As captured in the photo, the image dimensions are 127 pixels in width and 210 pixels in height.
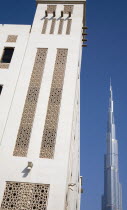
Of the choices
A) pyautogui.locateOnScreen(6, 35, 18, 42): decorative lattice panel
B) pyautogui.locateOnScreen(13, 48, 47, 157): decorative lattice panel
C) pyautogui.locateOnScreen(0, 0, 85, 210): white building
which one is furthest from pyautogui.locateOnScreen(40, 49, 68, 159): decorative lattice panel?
pyautogui.locateOnScreen(6, 35, 18, 42): decorative lattice panel

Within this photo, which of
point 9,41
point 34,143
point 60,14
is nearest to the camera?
point 34,143

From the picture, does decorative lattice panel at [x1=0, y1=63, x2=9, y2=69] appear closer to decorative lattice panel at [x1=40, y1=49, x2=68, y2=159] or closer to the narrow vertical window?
the narrow vertical window

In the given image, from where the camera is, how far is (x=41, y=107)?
9.23m

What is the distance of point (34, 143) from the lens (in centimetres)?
841

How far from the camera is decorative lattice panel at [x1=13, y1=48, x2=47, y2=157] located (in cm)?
839

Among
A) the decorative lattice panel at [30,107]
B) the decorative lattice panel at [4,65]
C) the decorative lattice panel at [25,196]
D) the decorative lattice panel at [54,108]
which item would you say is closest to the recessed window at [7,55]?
the decorative lattice panel at [4,65]

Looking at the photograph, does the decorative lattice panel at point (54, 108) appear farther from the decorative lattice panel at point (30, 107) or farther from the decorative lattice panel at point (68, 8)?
the decorative lattice panel at point (68, 8)

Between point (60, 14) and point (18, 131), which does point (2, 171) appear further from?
point (60, 14)

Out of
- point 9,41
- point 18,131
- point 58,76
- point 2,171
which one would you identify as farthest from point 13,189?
point 9,41

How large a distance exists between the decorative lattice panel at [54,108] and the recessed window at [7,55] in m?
2.11

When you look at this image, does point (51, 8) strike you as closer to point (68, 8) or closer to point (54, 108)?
point (68, 8)

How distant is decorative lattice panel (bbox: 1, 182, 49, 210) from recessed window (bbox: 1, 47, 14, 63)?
17.8 ft

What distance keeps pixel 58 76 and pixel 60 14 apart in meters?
3.98

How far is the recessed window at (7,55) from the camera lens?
1086cm
